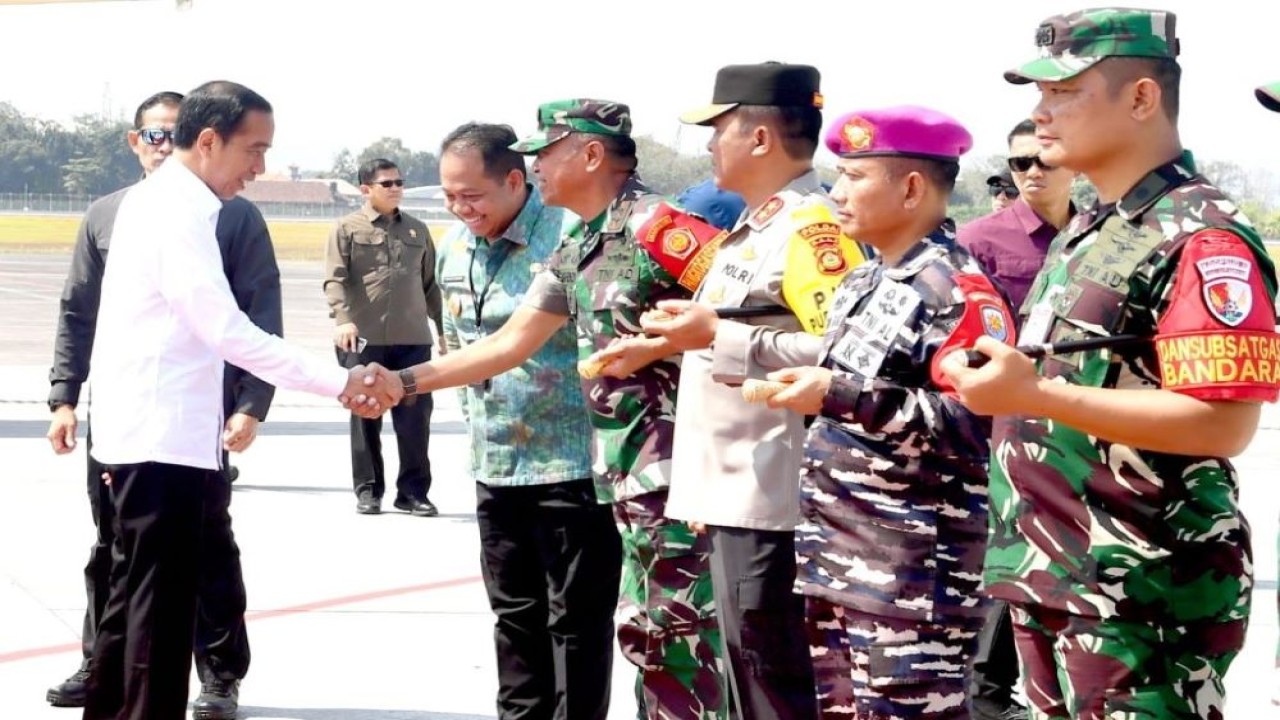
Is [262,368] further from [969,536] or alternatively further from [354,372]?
[969,536]

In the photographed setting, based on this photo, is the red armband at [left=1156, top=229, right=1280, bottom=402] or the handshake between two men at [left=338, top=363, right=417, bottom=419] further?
A: the handshake between two men at [left=338, top=363, right=417, bottom=419]

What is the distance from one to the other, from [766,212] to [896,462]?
0.80m

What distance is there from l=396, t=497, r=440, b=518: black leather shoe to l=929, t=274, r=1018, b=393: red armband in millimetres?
6883

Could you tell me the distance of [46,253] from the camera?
172ft

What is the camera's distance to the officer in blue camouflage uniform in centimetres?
356

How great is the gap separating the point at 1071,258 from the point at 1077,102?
10.3 inches

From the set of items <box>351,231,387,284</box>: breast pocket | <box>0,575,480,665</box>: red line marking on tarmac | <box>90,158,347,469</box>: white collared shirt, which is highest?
<box>90,158,347,469</box>: white collared shirt

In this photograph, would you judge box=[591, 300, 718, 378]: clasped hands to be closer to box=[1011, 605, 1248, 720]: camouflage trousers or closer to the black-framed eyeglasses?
box=[1011, 605, 1248, 720]: camouflage trousers

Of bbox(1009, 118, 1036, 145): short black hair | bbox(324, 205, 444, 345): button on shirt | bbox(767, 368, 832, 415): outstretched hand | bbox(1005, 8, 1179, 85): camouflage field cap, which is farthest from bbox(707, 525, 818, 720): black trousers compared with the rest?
bbox(324, 205, 444, 345): button on shirt

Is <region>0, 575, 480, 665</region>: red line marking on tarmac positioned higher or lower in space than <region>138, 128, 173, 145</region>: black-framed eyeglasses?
lower

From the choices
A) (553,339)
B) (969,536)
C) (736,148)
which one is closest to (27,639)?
(553,339)

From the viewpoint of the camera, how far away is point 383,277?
405 inches

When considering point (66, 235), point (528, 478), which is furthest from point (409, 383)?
point (66, 235)

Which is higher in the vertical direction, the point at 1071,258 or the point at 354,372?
the point at 1071,258
